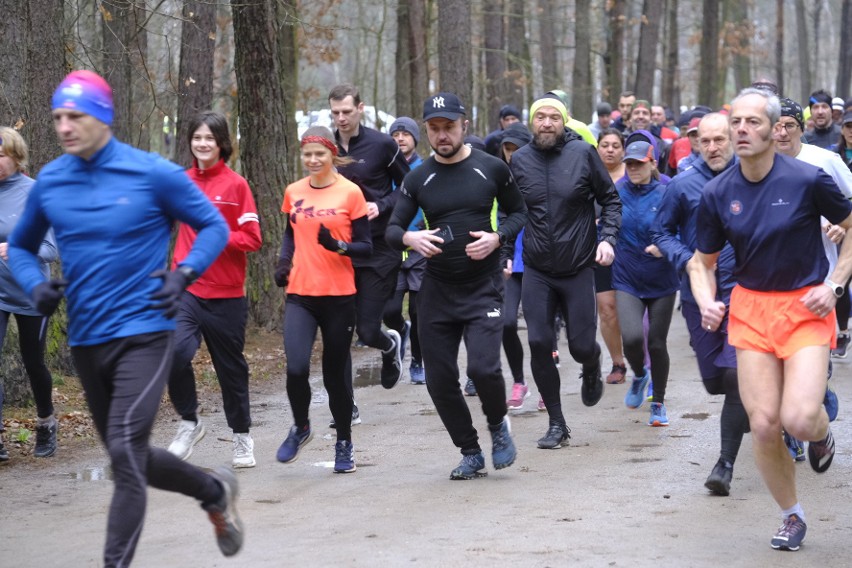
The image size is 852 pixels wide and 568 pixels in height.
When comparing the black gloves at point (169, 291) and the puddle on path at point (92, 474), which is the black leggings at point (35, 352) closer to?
the puddle on path at point (92, 474)

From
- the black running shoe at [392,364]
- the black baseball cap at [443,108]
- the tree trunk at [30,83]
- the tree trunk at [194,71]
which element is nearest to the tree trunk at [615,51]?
the tree trunk at [194,71]

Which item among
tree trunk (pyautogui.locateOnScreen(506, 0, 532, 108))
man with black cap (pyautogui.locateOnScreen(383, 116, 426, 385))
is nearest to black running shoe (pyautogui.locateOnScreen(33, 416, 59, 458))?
man with black cap (pyautogui.locateOnScreen(383, 116, 426, 385))

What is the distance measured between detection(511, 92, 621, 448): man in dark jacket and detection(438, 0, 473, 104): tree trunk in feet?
31.1

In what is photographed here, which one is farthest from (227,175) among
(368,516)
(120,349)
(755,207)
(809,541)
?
(809,541)

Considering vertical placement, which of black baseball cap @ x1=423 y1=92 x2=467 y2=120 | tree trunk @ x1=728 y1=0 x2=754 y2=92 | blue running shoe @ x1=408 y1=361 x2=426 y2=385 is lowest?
blue running shoe @ x1=408 y1=361 x2=426 y2=385

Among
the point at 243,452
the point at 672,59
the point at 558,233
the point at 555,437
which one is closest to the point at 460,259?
the point at 558,233

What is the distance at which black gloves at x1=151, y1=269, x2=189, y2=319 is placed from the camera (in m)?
5.00

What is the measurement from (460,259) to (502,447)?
1.19 m

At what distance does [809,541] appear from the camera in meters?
6.18

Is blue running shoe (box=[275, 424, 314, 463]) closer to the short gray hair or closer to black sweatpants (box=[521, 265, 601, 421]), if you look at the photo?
black sweatpants (box=[521, 265, 601, 421])

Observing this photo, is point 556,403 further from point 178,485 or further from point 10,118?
point 10,118

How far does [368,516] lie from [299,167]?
51.1 ft

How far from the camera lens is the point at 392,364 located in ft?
35.6

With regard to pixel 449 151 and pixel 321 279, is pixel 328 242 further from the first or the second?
pixel 449 151
